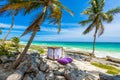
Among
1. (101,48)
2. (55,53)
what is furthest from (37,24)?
(101,48)

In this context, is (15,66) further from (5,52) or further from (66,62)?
(66,62)

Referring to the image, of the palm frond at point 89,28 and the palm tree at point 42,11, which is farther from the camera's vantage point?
the palm frond at point 89,28

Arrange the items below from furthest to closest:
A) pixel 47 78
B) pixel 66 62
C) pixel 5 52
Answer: pixel 66 62
pixel 5 52
pixel 47 78

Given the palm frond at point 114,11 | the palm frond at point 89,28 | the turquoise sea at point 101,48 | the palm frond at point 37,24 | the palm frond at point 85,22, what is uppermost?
the palm frond at point 114,11

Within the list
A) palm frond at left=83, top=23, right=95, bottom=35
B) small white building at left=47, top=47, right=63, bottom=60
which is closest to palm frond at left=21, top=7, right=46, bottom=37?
small white building at left=47, top=47, right=63, bottom=60

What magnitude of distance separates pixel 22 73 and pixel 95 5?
17.8 meters

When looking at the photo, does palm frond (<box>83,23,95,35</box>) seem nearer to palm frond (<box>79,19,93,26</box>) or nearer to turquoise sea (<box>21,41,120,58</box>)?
palm frond (<box>79,19,93,26</box>)

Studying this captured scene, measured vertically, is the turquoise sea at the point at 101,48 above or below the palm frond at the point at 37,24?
below

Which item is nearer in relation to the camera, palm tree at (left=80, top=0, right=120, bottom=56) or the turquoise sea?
palm tree at (left=80, top=0, right=120, bottom=56)

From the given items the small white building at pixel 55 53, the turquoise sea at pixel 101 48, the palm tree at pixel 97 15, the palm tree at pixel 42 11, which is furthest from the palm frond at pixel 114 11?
the turquoise sea at pixel 101 48

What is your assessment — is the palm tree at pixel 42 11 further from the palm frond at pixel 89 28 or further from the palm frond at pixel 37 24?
the palm frond at pixel 89 28

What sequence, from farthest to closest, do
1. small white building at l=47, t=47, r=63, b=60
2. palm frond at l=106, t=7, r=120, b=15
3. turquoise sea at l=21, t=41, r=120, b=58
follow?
turquoise sea at l=21, t=41, r=120, b=58, palm frond at l=106, t=7, r=120, b=15, small white building at l=47, t=47, r=63, b=60

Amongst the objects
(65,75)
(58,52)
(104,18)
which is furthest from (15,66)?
(104,18)

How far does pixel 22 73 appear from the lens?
14094 millimetres
